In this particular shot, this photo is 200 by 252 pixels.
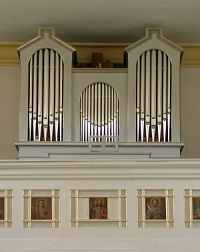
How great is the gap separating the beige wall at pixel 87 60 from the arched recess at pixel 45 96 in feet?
2.33

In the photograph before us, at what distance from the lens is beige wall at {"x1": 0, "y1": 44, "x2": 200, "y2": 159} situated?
460 inches

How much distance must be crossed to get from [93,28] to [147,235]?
3271 millimetres

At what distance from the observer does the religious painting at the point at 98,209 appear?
9.73 meters

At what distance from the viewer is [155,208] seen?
974 cm

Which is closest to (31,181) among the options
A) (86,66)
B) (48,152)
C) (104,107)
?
(48,152)

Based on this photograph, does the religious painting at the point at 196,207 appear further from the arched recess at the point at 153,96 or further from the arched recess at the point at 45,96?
the arched recess at the point at 45,96

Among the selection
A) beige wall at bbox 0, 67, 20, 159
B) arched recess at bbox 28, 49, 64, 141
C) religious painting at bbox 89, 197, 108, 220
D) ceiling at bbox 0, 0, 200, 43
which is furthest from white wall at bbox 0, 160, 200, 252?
ceiling at bbox 0, 0, 200, 43

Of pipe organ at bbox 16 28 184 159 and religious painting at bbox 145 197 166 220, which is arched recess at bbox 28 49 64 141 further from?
religious painting at bbox 145 197 166 220

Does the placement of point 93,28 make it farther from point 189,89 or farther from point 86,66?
point 189,89

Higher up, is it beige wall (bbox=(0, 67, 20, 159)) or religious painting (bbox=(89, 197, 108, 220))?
beige wall (bbox=(0, 67, 20, 159))

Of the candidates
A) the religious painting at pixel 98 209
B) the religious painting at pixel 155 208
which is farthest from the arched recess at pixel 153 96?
the religious painting at pixel 98 209

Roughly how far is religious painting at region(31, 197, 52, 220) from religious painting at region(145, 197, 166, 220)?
114 centimetres

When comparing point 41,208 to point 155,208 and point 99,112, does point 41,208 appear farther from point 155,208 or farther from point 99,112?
point 99,112

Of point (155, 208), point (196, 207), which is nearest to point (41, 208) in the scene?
point (155, 208)
